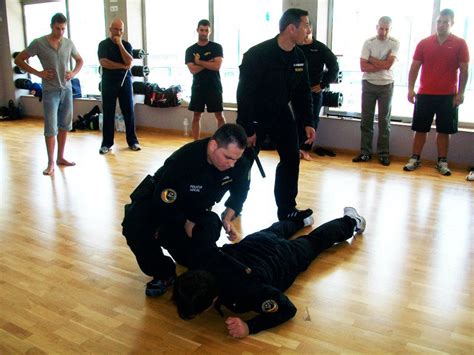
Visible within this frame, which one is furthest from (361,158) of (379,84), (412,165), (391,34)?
(391,34)

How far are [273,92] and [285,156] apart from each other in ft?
1.45

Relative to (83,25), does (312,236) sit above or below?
below

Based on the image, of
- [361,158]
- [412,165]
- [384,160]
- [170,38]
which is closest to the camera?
[412,165]


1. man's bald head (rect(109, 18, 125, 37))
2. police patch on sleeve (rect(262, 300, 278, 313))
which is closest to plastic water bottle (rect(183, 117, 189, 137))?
man's bald head (rect(109, 18, 125, 37))

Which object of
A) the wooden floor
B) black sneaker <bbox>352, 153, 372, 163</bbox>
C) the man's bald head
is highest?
the man's bald head

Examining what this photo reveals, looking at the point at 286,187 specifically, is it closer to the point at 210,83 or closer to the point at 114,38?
the point at 210,83

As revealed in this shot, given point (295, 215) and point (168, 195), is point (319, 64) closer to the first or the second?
point (295, 215)

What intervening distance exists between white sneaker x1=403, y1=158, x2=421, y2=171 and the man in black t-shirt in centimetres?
235

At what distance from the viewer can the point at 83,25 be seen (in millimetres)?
8594

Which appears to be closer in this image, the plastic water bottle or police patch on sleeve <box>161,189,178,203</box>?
police patch on sleeve <box>161,189,178,203</box>

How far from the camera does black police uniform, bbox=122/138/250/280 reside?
233 centimetres

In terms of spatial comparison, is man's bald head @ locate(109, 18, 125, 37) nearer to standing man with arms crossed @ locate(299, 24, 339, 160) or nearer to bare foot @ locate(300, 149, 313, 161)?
standing man with arms crossed @ locate(299, 24, 339, 160)

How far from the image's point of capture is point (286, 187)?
3.40 meters

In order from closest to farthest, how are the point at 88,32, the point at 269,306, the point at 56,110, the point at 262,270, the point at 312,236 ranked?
the point at 269,306
the point at 262,270
the point at 312,236
the point at 56,110
the point at 88,32
